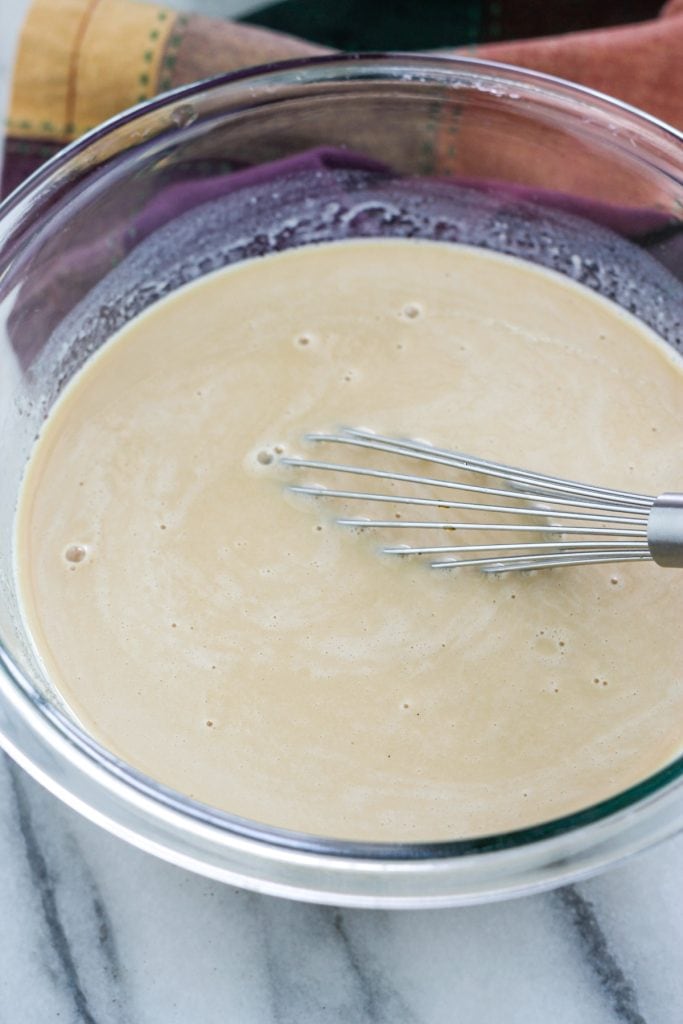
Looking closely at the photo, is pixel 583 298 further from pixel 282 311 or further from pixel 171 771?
pixel 171 771

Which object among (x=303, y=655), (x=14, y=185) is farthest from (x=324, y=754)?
(x=14, y=185)

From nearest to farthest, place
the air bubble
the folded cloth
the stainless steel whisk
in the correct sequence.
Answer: the stainless steel whisk
the air bubble
the folded cloth

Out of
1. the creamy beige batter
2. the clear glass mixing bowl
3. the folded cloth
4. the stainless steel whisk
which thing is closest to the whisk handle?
the stainless steel whisk

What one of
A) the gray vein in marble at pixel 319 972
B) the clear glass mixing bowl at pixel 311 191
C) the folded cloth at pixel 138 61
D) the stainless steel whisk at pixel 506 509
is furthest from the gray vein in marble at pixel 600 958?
the folded cloth at pixel 138 61

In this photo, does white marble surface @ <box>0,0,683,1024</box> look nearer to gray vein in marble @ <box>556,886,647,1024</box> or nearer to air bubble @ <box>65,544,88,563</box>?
gray vein in marble @ <box>556,886,647,1024</box>

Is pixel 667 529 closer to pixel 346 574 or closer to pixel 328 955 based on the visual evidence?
pixel 346 574

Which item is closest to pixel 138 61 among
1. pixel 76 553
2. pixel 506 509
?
pixel 76 553
